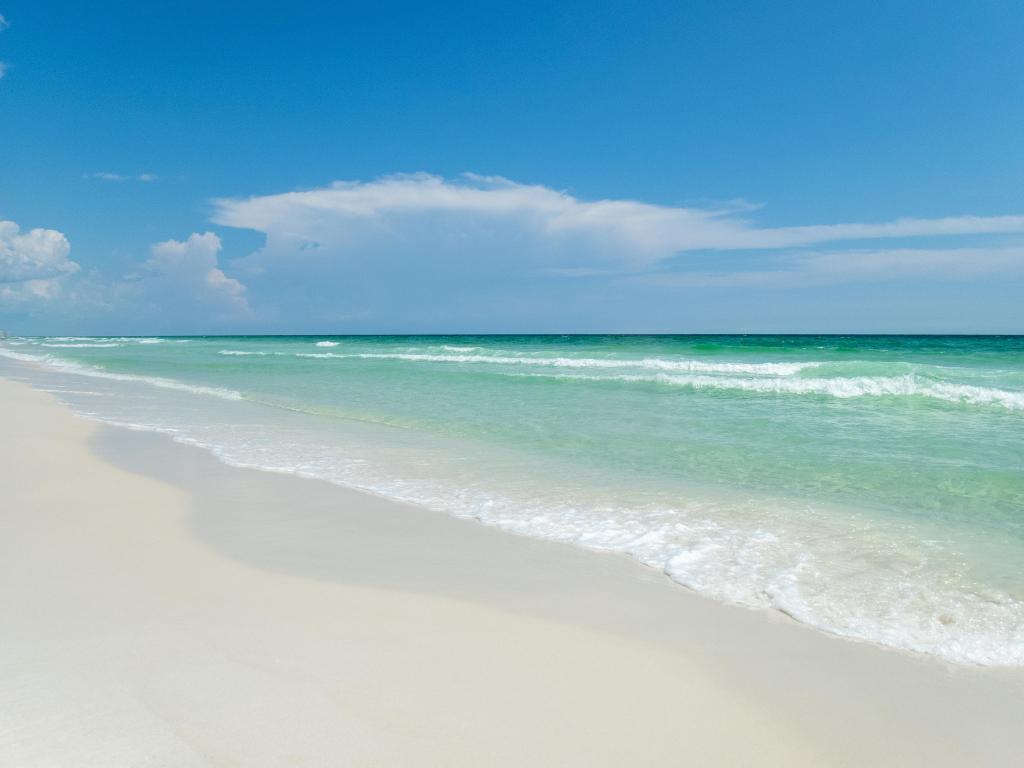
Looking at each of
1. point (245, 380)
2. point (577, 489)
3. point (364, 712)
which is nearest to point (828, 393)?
point (577, 489)

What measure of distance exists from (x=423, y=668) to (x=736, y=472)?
4995 millimetres

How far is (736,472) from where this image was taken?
6.84 m

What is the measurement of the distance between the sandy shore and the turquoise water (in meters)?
0.48

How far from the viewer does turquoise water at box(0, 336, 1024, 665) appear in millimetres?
3758

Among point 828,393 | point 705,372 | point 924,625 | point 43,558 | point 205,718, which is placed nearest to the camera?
point 205,718

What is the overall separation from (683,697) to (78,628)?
286cm

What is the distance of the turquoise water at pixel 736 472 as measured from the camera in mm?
3758

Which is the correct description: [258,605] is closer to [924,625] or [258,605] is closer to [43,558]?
[43,558]

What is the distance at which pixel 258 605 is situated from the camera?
11.1ft

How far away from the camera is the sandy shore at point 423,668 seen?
224cm

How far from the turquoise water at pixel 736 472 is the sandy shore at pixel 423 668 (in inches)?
18.8

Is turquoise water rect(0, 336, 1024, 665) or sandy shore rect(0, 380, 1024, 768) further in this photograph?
turquoise water rect(0, 336, 1024, 665)

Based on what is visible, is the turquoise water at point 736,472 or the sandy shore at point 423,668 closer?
the sandy shore at point 423,668

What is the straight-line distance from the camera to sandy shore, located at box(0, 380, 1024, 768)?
7.34 ft
